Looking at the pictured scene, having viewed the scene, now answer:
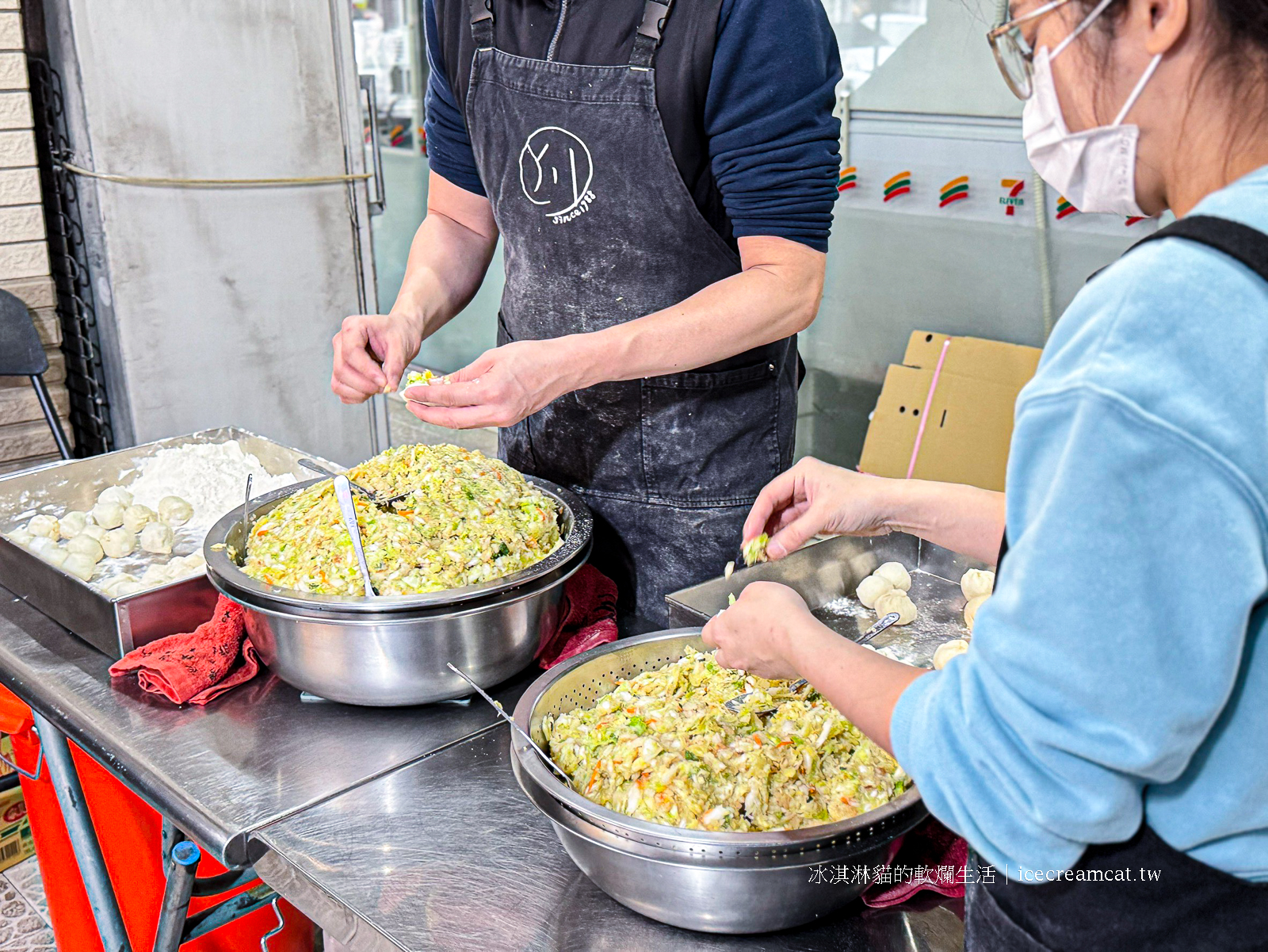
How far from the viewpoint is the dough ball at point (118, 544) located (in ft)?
6.97

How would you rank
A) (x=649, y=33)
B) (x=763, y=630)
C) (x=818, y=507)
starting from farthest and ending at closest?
(x=649, y=33)
(x=818, y=507)
(x=763, y=630)

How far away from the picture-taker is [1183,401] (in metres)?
0.69

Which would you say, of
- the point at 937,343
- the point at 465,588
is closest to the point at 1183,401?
the point at 465,588

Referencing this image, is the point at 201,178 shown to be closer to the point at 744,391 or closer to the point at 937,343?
the point at 744,391

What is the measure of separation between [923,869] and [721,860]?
0.97ft

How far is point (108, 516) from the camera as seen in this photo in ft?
7.20

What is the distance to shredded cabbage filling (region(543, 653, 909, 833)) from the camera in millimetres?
1213

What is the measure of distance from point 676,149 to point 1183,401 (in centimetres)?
132

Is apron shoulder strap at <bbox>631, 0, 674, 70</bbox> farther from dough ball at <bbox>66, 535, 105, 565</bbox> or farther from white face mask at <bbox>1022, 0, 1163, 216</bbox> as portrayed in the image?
dough ball at <bbox>66, 535, 105, 565</bbox>

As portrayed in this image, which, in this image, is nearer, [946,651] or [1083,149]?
[1083,149]

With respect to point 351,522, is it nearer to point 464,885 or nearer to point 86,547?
point 464,885

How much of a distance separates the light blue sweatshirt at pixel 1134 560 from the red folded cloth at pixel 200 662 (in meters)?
1.31

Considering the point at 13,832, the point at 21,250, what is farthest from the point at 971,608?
the point at 21,250

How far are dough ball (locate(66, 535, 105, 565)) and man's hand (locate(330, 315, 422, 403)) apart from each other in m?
0.60
